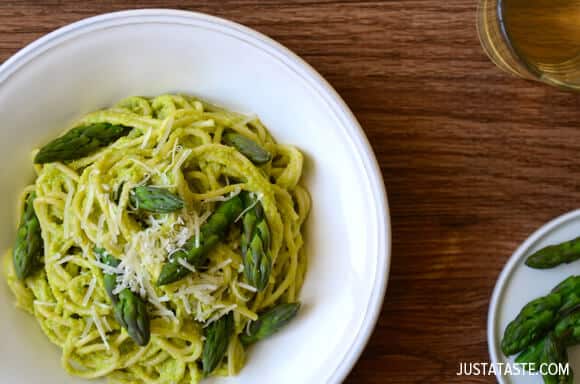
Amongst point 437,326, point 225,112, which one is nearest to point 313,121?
point 225,112

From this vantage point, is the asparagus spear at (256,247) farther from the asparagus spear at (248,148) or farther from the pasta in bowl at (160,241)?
the asparagus spear at (248,148)

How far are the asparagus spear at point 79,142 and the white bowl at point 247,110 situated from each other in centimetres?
8

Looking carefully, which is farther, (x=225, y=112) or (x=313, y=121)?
(x=225, y=112)

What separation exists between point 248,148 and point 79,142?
0.52m

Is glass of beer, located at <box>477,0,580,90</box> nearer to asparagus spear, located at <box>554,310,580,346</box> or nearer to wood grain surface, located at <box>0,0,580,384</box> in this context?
wood grain surface, located at <box>0,0,580,384</box>

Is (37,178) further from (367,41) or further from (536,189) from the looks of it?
(536,189)

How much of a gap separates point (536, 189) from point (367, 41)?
760mm

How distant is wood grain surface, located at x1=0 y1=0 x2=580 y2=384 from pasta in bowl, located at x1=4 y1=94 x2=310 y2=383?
331mm

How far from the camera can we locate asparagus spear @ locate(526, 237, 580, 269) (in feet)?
6.35

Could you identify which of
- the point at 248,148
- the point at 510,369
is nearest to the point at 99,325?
the point at 248,148

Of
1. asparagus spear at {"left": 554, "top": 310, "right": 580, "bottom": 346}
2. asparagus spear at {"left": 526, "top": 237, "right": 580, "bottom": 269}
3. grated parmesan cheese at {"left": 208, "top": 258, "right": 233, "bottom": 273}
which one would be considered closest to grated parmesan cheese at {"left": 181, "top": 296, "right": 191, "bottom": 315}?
grated parmesan cheese at {"left": 208, "top": 258, "right": 233, "bottom": 273}

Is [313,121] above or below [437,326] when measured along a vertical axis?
above

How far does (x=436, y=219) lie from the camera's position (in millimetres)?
2021

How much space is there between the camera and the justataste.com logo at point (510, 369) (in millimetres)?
1938
